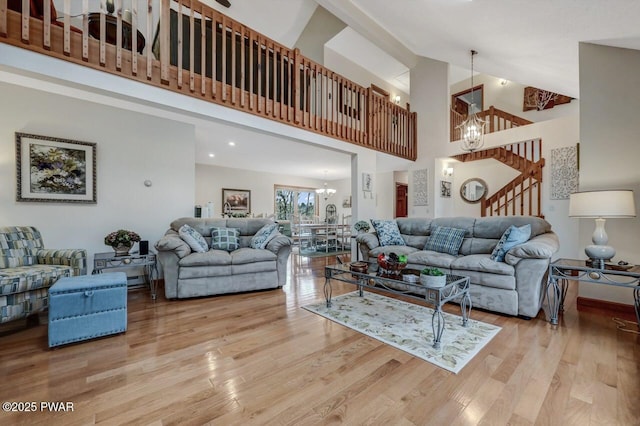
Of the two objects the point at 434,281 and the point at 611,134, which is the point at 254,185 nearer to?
the point at 434,281

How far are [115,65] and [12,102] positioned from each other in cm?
178

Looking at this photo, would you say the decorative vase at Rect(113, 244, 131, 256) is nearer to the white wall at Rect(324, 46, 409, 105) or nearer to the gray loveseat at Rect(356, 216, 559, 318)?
the gray loveseat at Rect(356, 216, 559, 318)

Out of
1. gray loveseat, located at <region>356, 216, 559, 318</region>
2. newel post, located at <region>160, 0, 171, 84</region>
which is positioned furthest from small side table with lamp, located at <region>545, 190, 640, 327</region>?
newel post, located at <region>160, 0, 171, 84</region>

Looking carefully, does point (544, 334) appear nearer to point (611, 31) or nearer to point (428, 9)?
point (611, 31)

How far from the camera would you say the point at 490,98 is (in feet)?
24.9

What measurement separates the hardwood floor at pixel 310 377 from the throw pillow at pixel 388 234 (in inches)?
74.3

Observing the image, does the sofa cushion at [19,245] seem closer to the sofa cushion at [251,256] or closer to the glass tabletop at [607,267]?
the sofa cushion at [251,256]

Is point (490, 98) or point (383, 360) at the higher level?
point (490, 98)

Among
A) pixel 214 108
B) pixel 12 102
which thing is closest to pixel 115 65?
pixel 214 108

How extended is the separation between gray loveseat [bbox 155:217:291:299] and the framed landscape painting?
119 centimetres

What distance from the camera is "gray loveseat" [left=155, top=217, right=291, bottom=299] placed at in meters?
3.27

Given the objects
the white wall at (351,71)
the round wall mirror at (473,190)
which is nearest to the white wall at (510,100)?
the round wall mirror at (473,190)

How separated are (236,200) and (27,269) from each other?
6211 mm

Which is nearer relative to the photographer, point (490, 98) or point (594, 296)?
point (594, 296)
